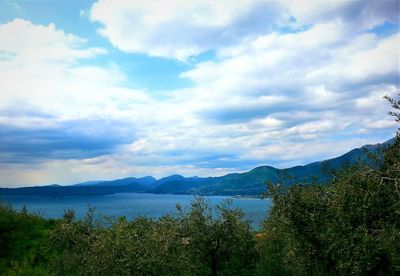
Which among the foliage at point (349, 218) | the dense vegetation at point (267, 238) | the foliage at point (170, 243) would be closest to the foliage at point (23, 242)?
the dense vegetation at point (267, 238)

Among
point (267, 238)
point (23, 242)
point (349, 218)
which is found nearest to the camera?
point (349, 218)

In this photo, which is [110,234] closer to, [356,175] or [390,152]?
[356,175]

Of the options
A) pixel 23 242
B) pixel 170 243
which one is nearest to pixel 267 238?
pixel 170 243

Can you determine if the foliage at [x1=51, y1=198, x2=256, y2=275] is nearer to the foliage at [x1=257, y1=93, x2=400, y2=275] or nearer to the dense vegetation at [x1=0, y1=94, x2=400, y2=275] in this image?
the dense vegetation at [x1=0, y1=94, x2=400, y2=275]

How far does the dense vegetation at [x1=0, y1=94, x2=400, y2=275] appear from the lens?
2241 centimetres

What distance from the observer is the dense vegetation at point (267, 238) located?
2241 centimetres

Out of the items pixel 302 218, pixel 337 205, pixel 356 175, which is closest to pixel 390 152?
pixel 356 175

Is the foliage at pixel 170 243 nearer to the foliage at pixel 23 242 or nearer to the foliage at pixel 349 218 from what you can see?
the foliage at pixel 23 242

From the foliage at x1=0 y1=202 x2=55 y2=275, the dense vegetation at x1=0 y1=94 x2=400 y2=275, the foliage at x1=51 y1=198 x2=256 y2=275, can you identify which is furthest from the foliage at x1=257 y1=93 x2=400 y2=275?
the foliage at x1=0 y1=202 x2=55 y2=275

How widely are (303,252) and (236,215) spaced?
35.3 ft

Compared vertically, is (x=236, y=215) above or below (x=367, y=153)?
below

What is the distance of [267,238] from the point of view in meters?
45.2

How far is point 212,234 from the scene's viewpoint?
36.5 m

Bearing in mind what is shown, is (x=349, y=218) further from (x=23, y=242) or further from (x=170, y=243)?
(x=23, y=242)
